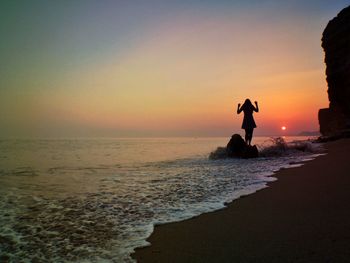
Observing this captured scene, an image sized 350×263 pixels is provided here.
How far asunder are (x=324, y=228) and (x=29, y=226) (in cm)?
332

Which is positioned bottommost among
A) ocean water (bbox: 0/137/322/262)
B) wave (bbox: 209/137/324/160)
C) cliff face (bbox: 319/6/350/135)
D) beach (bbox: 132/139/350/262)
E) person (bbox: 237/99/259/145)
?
beach (bbox: 132/139/350/262)

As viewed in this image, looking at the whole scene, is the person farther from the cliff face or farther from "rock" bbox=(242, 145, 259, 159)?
the cliff face

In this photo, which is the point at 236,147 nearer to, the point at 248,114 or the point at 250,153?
the point at 250,153

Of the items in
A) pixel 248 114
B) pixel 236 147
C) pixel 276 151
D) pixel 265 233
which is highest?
pixel 248 114

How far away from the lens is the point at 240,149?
55.6 feet

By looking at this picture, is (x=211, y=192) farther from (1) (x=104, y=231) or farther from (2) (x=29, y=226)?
(2) (x=29, y=226)

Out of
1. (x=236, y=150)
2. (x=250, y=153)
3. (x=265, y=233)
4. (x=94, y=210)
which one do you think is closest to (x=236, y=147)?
(x=236, y=150)

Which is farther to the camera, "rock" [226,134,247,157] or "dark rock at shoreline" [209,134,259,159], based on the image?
"rock" [226,134,247,157]

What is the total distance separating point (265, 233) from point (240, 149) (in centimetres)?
1363

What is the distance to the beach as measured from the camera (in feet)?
9.53

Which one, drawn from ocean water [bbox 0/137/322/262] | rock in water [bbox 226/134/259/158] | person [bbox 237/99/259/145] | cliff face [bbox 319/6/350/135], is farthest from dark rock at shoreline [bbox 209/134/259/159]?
cliff face [bbox 319/6/350/135]

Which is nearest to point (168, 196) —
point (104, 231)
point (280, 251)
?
point (104, 231)

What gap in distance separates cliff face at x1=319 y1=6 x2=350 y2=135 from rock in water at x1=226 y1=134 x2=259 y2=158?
56.1 ft

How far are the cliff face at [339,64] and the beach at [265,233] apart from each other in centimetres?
2857
